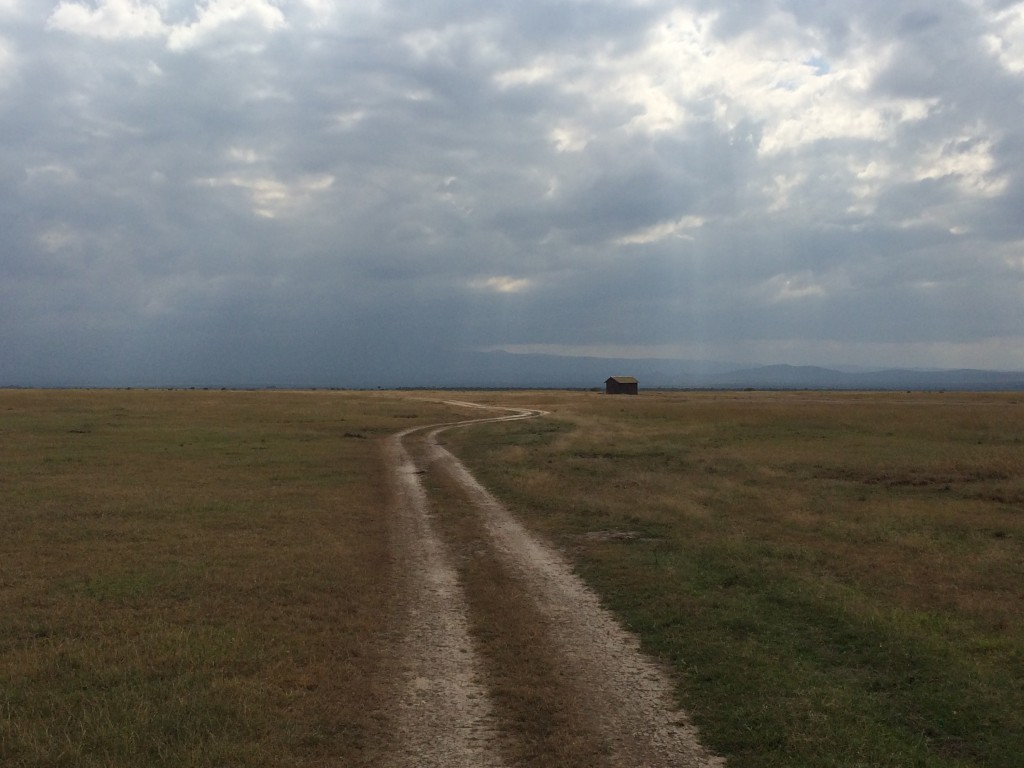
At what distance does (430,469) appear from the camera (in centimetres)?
3006

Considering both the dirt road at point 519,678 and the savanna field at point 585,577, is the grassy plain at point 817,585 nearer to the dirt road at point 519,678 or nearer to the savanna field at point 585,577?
the savanna field at point 585,577

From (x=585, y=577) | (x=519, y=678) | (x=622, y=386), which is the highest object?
(x=622, y=386)

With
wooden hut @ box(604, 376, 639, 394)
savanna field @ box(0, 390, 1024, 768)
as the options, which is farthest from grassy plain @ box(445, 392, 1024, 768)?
wooden hut @ box(604, 376, 639, 394)

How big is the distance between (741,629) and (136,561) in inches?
447

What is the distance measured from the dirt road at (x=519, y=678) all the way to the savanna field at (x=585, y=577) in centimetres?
36

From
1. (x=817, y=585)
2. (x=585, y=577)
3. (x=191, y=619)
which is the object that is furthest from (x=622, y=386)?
(x=191, y=619)

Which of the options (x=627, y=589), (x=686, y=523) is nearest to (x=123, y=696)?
(x=627, y=589)

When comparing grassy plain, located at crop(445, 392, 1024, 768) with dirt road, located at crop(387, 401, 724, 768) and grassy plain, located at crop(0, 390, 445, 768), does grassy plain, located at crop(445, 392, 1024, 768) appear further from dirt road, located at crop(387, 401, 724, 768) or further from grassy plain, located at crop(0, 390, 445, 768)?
grassy plain, located at crop(0, 390, 445, 768)

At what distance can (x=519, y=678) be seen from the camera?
8.86m

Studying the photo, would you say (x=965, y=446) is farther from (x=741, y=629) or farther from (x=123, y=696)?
(x=123, y=696)

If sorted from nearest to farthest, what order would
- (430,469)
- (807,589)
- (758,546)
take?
(807,589), (758,546), (430,469)

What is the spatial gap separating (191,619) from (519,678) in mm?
5349

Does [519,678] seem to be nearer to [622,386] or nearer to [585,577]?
[585,577]

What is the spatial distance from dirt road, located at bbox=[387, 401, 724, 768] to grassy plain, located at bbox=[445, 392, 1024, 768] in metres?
0.50
